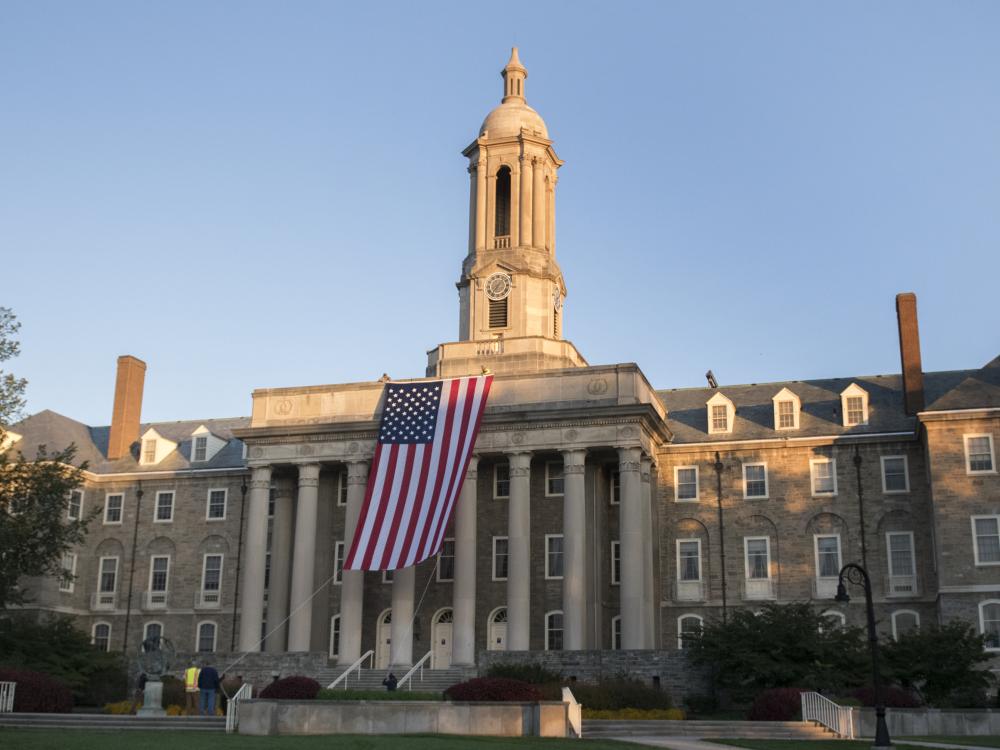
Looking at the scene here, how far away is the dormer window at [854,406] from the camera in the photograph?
5609 centimetres

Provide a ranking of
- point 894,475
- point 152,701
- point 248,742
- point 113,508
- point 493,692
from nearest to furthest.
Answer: point 248,742 → point 493,692 → point 152,701 → point 894,475 → point 113,508

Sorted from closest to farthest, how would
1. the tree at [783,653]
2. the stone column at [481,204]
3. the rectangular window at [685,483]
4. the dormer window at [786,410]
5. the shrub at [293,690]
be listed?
the shrub at [293,690] → the tree at [783,653] → the rectangular window at [685,483] → the dormer window at [786,410] → the stone column at [481,204]

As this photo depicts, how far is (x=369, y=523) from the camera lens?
163 feet

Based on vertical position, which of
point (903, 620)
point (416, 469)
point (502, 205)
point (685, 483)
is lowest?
point (903, 620)

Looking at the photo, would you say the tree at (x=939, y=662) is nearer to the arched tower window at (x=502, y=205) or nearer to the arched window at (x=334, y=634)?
the arched window at (x=334, y=634)

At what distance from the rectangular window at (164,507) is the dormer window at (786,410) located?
103 feet

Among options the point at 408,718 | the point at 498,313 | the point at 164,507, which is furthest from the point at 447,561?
the point at 408,718

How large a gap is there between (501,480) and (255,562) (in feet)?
38.8

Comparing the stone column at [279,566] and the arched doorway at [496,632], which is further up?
the stone column at [279,566]

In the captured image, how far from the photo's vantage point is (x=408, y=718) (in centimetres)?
3297

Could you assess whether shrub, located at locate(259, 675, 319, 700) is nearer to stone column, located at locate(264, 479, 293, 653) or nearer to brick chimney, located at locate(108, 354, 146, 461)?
stone column, located at locate(264, 479, 293, 653)

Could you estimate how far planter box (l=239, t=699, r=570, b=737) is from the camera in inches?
1289

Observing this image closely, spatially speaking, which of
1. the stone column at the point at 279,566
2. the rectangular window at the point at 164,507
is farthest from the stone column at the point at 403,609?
the rectangular window at the point at 164,507

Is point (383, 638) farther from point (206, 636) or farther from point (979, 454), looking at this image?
point (979, 454)
